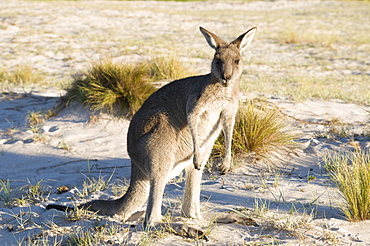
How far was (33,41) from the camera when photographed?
524 inches

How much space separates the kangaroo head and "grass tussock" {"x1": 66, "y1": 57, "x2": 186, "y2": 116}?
2998mm

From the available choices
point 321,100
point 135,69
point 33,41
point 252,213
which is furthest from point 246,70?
point 252,213

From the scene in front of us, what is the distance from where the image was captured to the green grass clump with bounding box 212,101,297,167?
193 inches

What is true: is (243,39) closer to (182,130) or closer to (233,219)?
(182,130)

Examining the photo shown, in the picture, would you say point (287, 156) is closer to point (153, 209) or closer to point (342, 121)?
point (342, 121)

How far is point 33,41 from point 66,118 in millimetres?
7980

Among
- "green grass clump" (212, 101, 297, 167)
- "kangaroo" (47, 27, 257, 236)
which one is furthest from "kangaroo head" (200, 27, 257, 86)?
"green grass clump" (212, 101, 297, 167)

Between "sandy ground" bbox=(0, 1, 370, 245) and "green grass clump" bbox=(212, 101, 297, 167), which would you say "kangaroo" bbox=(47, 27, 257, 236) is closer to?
"sandy ground" bbox=(0, 1, 370, 245)

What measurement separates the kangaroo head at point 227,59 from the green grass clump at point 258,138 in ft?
5.72

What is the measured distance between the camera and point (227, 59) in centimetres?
313

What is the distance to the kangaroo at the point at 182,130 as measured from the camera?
123 inches

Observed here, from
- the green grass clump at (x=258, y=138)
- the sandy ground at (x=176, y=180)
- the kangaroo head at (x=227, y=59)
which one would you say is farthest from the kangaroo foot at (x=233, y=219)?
the green grass clump at (x=258, y=138)

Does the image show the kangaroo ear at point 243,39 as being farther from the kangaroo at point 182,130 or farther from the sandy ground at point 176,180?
the sandy ground at point 176,180

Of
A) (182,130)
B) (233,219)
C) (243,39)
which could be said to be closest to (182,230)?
(233,219)
